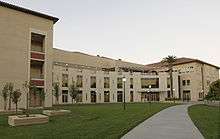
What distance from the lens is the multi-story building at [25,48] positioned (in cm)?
3856

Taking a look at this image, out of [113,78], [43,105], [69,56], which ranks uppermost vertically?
[69,56]

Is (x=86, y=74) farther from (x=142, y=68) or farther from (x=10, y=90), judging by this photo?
(x=10, y=90)

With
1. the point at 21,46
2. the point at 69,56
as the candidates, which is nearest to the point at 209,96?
the point at 69,56

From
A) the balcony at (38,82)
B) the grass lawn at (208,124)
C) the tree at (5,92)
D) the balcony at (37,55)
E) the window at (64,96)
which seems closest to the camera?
the grass lawn at (208,124)

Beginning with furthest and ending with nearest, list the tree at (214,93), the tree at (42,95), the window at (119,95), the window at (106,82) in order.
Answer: the window at (119,95), the window at (106,82), the tree at (214,93), the tree at (42,95)

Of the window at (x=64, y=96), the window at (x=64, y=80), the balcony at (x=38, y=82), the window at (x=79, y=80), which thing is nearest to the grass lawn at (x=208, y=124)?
the balcony at (x=38, y=82)

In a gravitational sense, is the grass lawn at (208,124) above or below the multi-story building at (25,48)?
below

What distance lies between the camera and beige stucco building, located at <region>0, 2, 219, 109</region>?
39.4m

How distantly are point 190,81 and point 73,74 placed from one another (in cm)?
4221

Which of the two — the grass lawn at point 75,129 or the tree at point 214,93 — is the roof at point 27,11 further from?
the tree at point 214,93

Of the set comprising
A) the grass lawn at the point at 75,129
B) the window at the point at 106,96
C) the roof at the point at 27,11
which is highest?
the roof at the point at 27,11

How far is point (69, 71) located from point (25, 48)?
3001cm

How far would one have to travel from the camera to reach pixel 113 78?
80.5 meters

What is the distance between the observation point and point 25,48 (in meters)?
40.8
